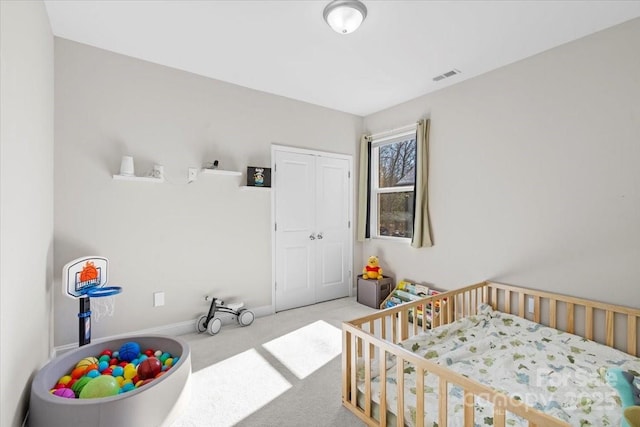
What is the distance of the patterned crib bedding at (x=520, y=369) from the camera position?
58.6 inches

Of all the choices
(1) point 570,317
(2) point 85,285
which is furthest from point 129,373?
(1) point 570,317

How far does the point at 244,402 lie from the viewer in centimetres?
185

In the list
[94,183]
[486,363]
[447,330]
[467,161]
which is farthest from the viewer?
[467,161]

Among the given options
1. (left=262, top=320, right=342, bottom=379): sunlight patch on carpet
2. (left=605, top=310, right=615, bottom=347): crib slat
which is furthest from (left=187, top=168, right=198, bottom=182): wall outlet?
(left=605, top=310, right=615, bottom=347): crib slat

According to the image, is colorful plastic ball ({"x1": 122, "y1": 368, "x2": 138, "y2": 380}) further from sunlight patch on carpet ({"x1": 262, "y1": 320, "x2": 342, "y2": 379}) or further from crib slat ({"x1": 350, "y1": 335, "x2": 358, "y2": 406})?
crib slat ({"x1": 350, "y1": 335, "x2": 358, "y2": 406})

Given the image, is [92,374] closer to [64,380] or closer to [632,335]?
[64,380]

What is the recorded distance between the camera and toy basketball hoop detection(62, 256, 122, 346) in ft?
6.75

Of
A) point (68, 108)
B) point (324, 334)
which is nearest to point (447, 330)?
point (324, 334)

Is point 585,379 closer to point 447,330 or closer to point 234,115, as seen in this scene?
point 447,330

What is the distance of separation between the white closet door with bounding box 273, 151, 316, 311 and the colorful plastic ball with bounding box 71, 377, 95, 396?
6.50 feet

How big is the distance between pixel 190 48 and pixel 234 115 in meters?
0.77

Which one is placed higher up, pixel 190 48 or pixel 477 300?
pixel 190 48

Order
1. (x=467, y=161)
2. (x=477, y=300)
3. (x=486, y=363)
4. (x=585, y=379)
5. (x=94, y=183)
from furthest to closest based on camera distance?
(x=467, y=161), (x=477, y=300), (x=94, y=183), (x=486, y=363), (x=585, y=379)

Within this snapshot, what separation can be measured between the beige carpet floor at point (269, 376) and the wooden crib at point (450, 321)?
0.76 feet
